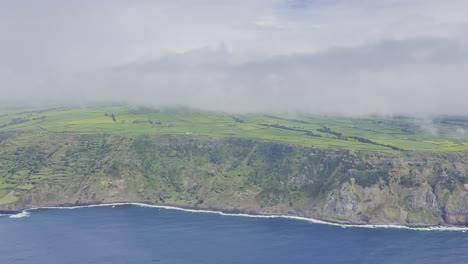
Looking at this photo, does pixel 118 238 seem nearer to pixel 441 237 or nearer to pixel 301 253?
pixel 301 253

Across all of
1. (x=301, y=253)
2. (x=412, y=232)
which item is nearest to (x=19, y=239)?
(x=301, y=253)

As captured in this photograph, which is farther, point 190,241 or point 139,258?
point 190,241

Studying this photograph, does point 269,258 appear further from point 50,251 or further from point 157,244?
point 50,251

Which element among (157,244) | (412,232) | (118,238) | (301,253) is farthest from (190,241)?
(412,232)

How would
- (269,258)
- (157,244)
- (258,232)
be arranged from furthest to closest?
(258,232)
(157,244)
(269,258)

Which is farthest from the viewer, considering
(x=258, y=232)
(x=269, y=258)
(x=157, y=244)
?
(x=258, y=232)

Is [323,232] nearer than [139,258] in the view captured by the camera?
No
